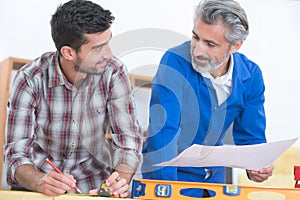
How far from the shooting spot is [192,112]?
1.36 metres

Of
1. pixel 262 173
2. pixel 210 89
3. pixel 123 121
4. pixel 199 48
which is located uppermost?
pixel 199 48

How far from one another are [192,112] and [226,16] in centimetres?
30

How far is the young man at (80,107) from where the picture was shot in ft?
4.58

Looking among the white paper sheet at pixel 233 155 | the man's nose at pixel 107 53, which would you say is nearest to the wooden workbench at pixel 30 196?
the white paper sheet at pixel 233 155

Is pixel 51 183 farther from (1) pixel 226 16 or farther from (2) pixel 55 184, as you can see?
(1) pixel 226 16

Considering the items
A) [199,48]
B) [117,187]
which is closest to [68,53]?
[199,48]

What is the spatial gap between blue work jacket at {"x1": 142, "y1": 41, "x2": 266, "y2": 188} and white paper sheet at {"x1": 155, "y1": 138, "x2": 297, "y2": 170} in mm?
138

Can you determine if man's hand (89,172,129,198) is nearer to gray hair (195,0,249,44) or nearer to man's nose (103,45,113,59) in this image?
man's nose (103,45,113,59)

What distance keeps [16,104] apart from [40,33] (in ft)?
5.34

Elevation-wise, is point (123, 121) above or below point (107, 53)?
below

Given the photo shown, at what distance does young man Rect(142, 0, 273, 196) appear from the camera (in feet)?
4.26

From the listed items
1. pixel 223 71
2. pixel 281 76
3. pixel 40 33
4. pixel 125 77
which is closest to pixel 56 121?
pixel 125 77

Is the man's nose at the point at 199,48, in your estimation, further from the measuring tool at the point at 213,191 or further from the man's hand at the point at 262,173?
the measuring tool at the point at 213,191

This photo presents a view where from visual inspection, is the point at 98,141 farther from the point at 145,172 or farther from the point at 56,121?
the point at 145,172
